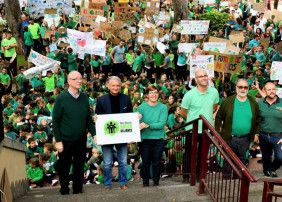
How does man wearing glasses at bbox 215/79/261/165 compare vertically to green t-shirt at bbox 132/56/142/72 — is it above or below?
below

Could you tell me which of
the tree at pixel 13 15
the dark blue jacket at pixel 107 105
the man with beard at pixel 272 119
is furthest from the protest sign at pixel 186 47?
the dark blue jacket at pixel 107 105

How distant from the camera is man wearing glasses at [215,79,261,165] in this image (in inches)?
245

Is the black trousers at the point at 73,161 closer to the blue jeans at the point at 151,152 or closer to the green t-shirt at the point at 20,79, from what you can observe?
the blue jeans at the point at 151,152

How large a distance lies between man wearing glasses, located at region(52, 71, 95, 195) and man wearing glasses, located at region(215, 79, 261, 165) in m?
1.97

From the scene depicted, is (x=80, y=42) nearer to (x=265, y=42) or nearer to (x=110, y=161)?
(x=265, y=42)

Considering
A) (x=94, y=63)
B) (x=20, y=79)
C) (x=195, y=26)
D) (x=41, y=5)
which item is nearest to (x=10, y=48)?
(x=20, y=79)

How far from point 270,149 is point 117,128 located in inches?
95.6

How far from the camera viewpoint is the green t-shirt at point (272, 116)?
254 inches

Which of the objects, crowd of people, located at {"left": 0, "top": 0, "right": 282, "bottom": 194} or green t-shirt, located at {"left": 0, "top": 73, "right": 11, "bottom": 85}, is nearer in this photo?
crowd of people, located at {"left": 0, "top": 0, "right": 282, "bottom": 194}

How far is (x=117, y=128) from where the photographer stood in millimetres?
6012

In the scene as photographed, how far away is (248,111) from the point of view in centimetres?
623

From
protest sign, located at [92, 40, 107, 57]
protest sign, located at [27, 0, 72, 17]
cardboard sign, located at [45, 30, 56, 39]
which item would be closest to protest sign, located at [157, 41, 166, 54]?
protest sign, located at [92, 40, 107, 57]

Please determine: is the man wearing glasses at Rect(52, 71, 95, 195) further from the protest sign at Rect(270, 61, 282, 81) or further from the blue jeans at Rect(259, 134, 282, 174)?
the protest sign at Rect(270, 61, 282, 81)

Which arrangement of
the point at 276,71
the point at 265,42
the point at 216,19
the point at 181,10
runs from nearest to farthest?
the point at 276,71
the point at 265,42
the point at 181,10
the point at 216,19
